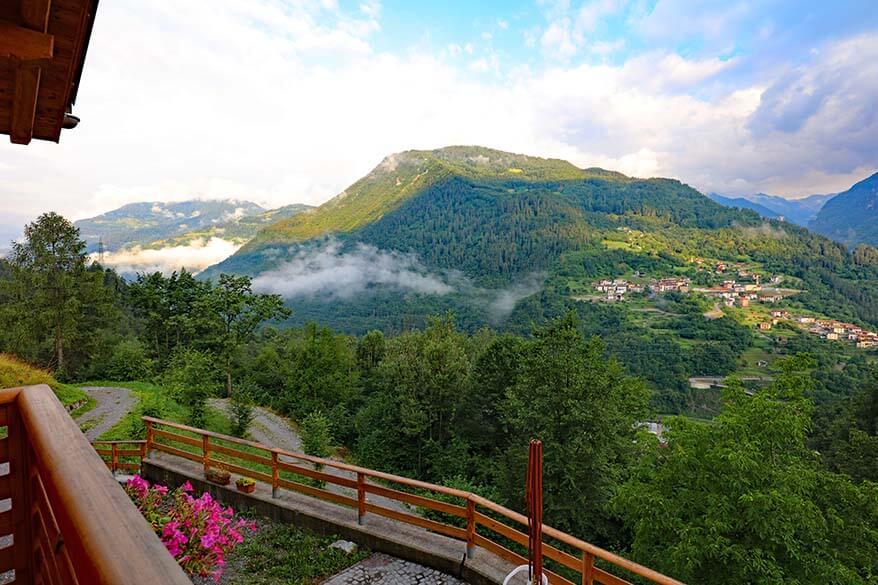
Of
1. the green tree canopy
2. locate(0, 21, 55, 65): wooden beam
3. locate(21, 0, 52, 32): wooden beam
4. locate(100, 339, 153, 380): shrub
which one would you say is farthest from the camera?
locate(100, 339, 153, 380): shrub

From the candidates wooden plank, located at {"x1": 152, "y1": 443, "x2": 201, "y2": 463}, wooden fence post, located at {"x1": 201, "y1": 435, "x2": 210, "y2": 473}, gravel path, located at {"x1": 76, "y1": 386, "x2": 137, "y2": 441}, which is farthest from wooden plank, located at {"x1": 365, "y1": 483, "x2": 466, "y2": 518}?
gravel path, located at {"x1": 76, "y1": 386, "x2": 137, "y2": 441}

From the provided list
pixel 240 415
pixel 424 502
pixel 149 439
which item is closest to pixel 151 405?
pixel 240 415

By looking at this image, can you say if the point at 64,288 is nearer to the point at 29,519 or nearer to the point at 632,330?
the point at 29,519

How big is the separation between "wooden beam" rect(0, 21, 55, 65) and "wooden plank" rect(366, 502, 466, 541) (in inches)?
221

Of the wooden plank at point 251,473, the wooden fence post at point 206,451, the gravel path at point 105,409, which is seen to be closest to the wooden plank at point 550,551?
the wooden plank at point 251,473

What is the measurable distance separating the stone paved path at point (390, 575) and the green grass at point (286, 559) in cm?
19

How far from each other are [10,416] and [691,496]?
11963mm

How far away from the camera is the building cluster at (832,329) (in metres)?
87.1

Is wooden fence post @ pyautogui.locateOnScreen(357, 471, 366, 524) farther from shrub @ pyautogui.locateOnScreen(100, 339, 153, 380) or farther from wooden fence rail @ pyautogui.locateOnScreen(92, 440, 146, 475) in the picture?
shrub @ pyautogui.locateOnScreen(100, 339, 153, 380)

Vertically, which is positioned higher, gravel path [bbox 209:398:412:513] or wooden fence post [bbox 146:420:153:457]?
wooden fence post [bbox 146:420:153:457]

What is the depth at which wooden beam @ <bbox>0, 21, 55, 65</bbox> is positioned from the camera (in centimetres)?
223

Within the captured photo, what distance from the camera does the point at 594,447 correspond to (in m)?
15.3

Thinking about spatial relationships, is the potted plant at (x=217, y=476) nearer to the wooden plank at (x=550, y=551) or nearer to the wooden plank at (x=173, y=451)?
the wooden plank at (x=173, y=451)

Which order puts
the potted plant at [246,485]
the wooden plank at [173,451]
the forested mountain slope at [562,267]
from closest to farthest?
1. the potted plant at [246,485]
2. the wooden plank at [173,451]
3. the forested mountain slope at [562,267]
